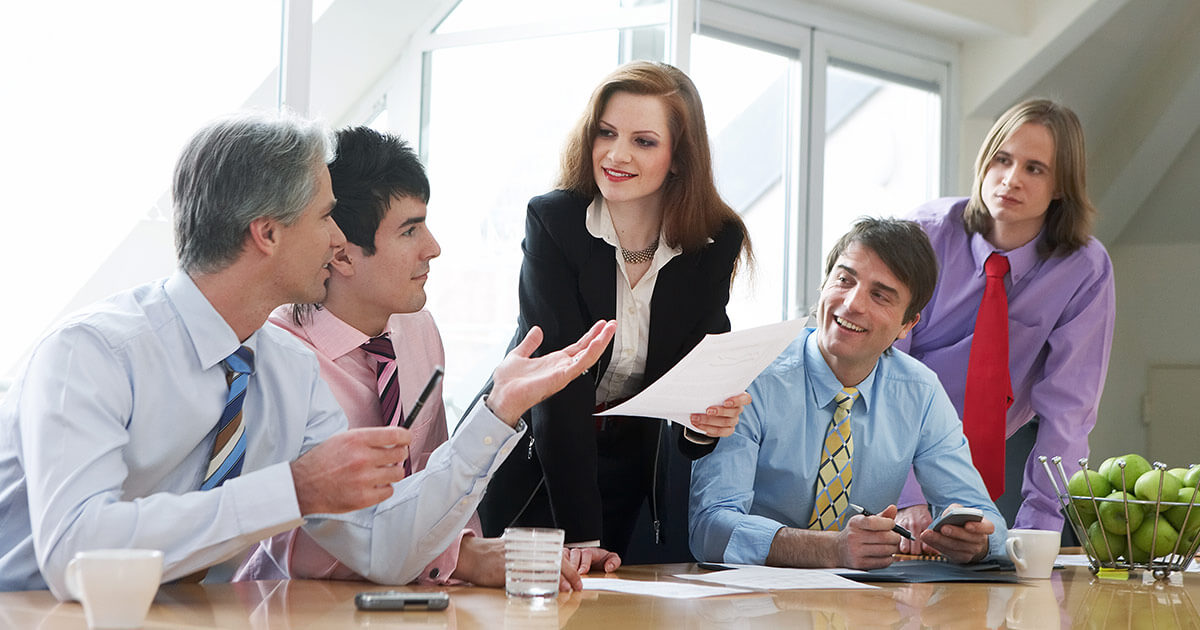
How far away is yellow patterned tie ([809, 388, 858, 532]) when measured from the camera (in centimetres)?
227

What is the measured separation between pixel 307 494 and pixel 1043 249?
7.17 feet

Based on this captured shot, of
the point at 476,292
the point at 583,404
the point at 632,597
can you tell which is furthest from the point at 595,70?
the point at 632,597

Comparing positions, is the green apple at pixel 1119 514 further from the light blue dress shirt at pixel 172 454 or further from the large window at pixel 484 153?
the large window at pixel 484 153

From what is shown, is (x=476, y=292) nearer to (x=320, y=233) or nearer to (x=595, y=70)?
(x=595, y=70)

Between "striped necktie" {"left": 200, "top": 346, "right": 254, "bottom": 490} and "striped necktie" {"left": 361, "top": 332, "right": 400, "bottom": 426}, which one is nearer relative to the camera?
"striped necktie" {"left": 200, "top": 346, "right": 254, "bottom": 490}

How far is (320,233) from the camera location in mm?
1668

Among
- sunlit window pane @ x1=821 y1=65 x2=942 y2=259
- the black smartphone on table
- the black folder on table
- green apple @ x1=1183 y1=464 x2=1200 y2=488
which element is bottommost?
the black folder on table

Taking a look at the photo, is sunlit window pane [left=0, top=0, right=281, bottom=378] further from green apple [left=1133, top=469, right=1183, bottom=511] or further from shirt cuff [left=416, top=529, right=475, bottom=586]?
green apple [left=1133, top=469, right=1183, bottom=511]

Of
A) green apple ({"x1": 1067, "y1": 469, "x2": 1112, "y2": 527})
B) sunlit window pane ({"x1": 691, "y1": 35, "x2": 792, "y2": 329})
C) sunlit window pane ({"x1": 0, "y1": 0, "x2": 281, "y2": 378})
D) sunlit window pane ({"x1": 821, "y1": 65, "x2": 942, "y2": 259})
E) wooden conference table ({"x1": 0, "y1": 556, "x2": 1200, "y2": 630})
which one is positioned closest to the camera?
wooden conference table ({"x1": 0, "y1": 556, "x2": 1200, "y2": 630})

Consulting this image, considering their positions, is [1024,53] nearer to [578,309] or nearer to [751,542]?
[578,309]

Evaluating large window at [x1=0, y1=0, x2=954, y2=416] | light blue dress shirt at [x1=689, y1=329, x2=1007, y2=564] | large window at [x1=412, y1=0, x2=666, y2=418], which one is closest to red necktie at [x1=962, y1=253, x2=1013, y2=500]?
light blue dress shirt at [x1=689, y1=329, x2=1007, y2=564]

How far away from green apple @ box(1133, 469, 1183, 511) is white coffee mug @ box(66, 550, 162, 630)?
1.61 meters

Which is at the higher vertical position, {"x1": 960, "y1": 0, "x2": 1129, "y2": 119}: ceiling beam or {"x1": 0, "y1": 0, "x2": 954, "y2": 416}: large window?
{"x1": 960, "y1": 0, "x2": 1129, "y2": 119}: ceiling beam

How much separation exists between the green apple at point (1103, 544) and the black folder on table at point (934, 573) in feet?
0.53
